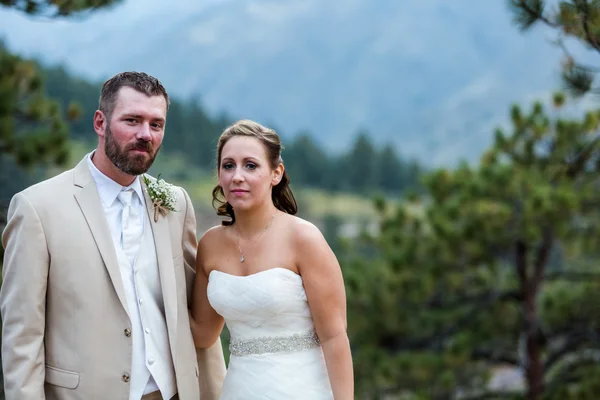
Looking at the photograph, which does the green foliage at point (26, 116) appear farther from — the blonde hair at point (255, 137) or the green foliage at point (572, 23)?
the green foliage at point (572, 23)

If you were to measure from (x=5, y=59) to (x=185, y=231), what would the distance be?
669 cm

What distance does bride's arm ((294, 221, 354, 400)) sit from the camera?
10.0 ft

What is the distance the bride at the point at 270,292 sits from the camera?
307 cm

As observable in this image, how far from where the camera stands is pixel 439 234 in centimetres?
1179

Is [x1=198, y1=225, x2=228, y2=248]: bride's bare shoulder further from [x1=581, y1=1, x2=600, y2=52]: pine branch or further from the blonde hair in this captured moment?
[x1=581, y1=1, x2=600, y2=52]: pine branch

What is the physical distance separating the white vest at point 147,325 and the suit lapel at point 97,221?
7 centimetres

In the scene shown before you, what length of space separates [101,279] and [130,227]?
28cm

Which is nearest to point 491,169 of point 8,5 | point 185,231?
point 8,5

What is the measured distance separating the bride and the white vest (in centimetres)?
30

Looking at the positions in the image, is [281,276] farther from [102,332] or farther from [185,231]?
[102,332]

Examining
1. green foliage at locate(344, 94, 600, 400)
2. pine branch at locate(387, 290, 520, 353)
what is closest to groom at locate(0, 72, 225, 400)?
green foliage at locate(344, 94, 600, 400)

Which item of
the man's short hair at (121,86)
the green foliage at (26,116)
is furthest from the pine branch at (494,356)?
the man's short hair at (121,86)

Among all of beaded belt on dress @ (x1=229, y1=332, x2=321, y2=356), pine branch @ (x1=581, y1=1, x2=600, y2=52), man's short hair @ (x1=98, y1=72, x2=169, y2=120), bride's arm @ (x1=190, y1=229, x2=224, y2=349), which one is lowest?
beaded belt on dress @ (x1=229, y1=332, x2=321, y2=356)

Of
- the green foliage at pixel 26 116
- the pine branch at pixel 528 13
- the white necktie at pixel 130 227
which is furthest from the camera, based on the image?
the green foliage at pixel 26 116
